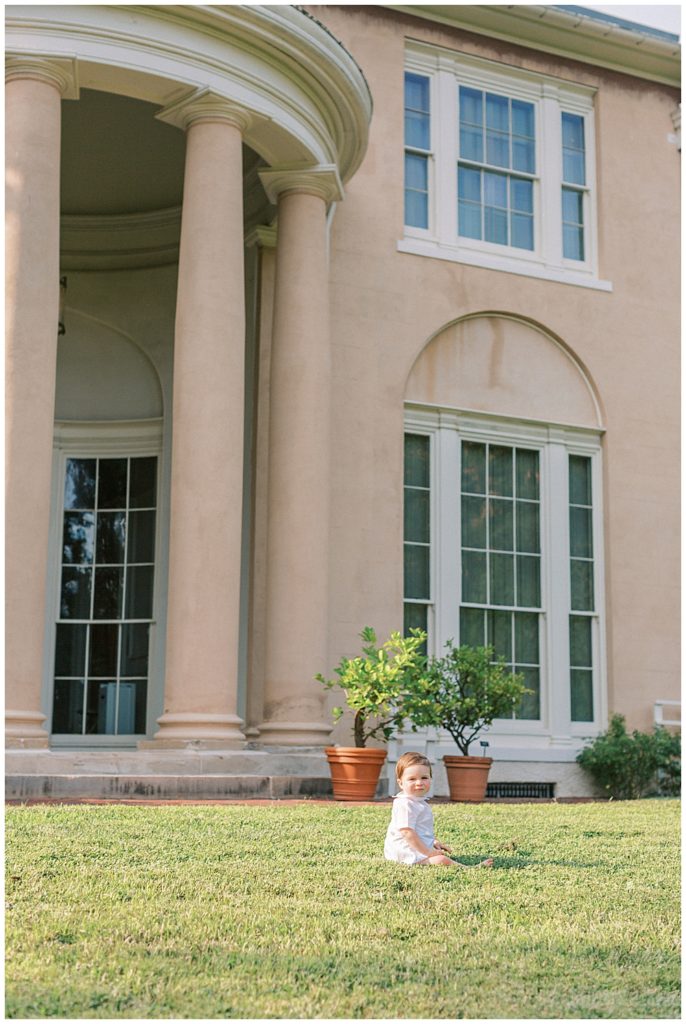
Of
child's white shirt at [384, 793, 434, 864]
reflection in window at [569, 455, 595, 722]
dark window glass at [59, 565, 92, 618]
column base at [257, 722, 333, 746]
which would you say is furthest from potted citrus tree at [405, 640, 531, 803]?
child's white shirt at [384, 793, 434, 864]

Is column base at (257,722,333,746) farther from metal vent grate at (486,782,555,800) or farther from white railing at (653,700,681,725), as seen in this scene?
white railing at (653,700,681,725)

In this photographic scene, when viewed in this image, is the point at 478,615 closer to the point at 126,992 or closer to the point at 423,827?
the point at 423,827

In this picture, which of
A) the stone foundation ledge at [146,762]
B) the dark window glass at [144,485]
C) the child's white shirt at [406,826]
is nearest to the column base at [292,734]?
the stone foundation ledge at [146,762]

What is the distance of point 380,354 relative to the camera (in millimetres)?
15695

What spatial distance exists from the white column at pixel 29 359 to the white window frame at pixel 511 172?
18.8 feet

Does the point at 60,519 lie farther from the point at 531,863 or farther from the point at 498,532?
the point at 531,863

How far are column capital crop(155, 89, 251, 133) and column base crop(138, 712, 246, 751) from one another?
5982mm


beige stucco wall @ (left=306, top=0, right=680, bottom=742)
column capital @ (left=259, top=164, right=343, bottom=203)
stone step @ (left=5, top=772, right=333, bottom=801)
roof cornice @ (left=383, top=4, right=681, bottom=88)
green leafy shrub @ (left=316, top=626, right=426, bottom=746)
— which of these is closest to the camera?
stone step @ (left=5, top=772, right=333, bottom=801)

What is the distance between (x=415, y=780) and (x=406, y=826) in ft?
0.93

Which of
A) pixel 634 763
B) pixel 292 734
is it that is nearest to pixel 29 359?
pixel 292 734

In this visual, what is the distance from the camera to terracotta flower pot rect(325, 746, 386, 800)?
1175cm

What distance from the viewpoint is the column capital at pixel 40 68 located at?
38.2ft

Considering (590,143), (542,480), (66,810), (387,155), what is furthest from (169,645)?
(590,143)

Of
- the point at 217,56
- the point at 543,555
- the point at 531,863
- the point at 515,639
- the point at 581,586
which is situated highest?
the point at 217,56
